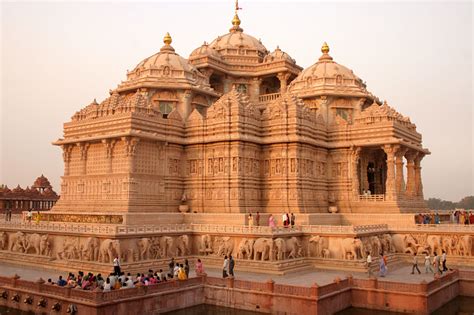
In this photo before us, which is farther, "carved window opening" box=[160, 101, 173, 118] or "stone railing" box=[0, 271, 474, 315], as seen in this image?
"carved window opening" box=[160, 101, 173, 118]

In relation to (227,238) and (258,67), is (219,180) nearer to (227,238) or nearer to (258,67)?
(227,238)

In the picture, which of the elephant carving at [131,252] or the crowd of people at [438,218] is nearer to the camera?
the elephant carving at [131,252]

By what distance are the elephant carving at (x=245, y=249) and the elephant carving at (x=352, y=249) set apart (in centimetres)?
442

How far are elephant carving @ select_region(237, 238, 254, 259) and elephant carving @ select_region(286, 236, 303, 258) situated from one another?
5.91 feet

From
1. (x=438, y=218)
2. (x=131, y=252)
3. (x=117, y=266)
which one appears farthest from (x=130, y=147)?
(x=438, y=218)

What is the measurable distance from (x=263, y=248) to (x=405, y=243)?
8.83 meters

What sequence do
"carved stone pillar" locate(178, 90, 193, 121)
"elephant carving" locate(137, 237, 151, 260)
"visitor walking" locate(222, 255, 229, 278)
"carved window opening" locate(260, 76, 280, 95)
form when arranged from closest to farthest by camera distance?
"visitor walking" locate(222, 255, 229, 278), "elephant carving" locate(137, 237, 151, 260), "carved stone pillar" locate(178, 90, 193, 121), "carved window opening" locate(260, 76, 280, 95)

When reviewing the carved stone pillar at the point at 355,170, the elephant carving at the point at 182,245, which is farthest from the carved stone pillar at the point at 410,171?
the elephant carving at the point at 182,245

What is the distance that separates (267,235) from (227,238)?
2.26m

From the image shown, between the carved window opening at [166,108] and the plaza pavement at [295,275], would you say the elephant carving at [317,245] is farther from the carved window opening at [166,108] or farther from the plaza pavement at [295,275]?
the carved window opening at [166,108]

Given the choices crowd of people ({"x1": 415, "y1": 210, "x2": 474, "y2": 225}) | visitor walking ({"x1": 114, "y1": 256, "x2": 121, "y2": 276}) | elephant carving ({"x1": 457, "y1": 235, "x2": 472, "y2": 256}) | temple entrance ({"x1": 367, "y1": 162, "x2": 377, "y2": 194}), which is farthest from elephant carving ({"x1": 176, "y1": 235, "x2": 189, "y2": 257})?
temple entrance ({"x1": 367, "y1": 162, "x2": 377, "y2": 194})

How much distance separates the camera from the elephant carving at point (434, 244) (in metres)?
26.3

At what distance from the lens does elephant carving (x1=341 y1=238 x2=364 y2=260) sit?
78.0ft

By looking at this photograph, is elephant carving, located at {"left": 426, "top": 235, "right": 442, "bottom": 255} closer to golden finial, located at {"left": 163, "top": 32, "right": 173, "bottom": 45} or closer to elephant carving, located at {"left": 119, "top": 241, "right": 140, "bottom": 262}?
elephant carving, located at {"left": 119, "top": 241, "right": 140, "bottom": 262}
